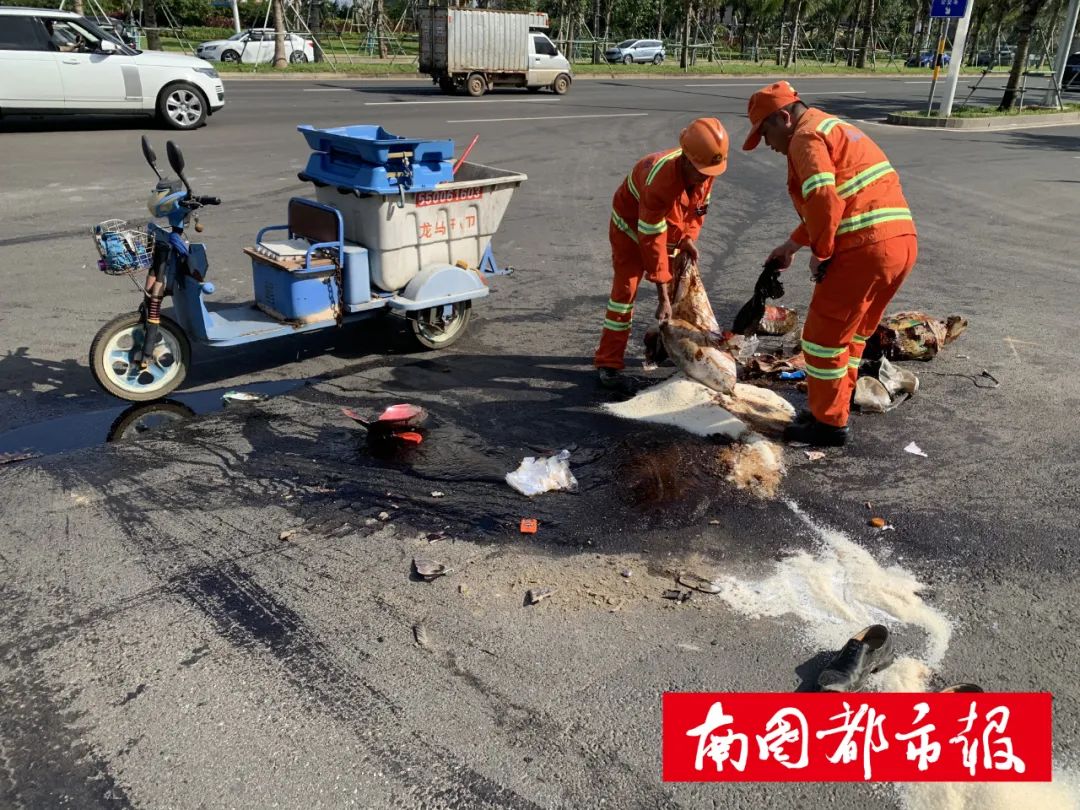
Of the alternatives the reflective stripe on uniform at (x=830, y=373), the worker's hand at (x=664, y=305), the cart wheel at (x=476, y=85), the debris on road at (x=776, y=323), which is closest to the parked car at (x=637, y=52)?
the cart wheel at (x=476, y=85)

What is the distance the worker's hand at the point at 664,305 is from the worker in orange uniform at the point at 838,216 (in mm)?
857

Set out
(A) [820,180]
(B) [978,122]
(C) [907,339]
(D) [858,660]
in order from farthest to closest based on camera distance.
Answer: (B) [978,122] → (C) [907,339] → (A) [820,180] → (D) [858,660]

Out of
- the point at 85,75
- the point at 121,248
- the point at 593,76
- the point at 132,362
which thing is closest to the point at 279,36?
the point at 593,76

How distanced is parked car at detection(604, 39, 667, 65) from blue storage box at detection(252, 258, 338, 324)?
38.7 metres

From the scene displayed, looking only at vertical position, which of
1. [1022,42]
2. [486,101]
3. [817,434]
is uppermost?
[1022,42]

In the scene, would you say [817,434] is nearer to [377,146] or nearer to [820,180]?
[820,180]

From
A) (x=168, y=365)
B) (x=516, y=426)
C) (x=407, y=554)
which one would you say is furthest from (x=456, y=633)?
(x=168, y=365)

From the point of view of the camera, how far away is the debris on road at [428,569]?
334 cm

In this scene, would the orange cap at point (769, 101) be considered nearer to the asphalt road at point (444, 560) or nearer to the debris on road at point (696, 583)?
the asphalt road at point (444, 560)

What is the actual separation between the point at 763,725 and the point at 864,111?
23186 millimetres

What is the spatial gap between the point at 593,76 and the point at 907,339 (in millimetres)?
26994

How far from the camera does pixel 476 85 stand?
2214cm

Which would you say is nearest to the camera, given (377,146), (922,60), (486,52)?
(377,146)

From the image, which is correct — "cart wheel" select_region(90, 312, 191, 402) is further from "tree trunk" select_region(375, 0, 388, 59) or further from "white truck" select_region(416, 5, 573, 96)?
"tree trunk" select_region(375, 0, 388, 59)
